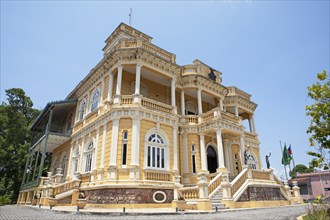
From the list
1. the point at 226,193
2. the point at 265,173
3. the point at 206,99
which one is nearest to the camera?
the point at 226,193

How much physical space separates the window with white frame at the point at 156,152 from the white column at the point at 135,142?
0.86 meters

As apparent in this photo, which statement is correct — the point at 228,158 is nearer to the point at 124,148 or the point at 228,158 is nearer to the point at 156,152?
the point at 156,152

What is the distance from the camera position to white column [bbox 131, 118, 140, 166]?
13.3 metres

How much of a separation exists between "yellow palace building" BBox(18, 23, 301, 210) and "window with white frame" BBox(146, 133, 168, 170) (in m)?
0.06

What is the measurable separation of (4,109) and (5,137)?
11.5 ft

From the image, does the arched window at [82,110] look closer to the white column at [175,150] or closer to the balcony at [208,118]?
the balcony at [208,118]

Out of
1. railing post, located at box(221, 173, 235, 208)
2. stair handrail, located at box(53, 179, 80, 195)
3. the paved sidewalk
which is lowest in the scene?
the paved sidewalk

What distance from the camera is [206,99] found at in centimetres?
2212

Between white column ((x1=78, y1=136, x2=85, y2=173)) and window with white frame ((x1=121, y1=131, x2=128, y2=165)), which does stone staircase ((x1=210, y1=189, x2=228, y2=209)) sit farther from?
white column ((x1=78, y1=136, x2=85, y2=173))

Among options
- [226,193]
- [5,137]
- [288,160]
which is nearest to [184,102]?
[226,193]

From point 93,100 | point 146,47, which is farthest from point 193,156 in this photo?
point 93,100

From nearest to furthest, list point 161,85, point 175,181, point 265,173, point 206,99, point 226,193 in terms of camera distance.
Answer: point 226,193
point 175,181
point 265,173
point 161,85
point 206,99

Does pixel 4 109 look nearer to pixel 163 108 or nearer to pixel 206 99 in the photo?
pixel 163 108

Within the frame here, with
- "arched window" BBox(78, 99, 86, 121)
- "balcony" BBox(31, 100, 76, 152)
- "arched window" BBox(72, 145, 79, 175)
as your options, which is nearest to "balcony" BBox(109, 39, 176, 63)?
"arched window" BBox(78, 99, 86, 121)
